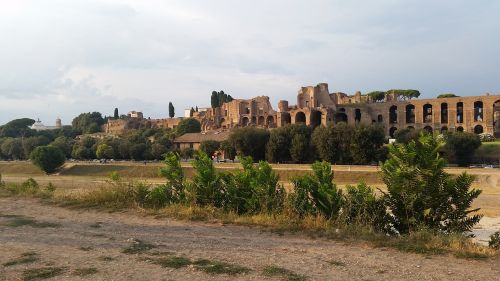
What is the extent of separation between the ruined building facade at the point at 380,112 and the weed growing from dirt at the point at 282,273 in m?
58.4

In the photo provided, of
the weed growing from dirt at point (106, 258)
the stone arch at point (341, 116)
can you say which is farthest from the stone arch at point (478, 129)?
the weed growing from dirt at point (106, 258)

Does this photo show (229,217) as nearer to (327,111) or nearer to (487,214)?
(487,214)

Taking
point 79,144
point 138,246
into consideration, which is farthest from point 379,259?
point 79,144

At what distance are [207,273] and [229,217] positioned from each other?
11.9 feet

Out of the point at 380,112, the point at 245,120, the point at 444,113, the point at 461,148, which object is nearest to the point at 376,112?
the point at 380,112

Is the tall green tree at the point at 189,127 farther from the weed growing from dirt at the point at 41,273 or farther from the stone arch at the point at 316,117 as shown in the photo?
the weed growing from dirt at the point at 41,273

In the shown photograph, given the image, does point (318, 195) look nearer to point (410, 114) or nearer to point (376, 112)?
point (376, 112)

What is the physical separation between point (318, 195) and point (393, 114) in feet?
223

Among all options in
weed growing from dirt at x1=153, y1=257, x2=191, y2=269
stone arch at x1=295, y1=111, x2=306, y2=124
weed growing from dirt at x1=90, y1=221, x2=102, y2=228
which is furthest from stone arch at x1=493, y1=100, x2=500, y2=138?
weed growing from dirt at x1=153, y1=257, x2=191, y2=269

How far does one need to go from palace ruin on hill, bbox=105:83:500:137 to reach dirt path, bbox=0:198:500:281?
58339 millimetres

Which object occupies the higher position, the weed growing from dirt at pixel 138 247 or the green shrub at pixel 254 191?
the green shrub at pixel 254 191

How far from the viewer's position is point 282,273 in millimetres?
5055

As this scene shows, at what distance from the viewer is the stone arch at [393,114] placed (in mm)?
70506

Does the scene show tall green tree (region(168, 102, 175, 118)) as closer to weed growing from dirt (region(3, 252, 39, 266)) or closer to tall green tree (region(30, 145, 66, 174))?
tall green tree (region(30, 145, 66, 174))
